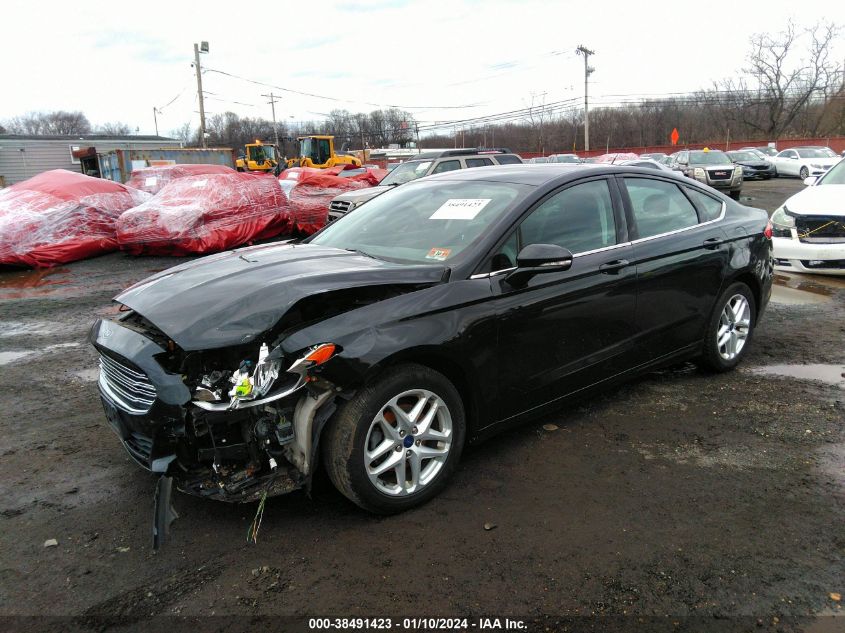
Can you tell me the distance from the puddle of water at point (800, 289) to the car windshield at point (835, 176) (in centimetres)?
177

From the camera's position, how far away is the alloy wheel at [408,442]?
2895 mm

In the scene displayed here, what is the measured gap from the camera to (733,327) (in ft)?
16.0

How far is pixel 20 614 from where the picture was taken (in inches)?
94.5

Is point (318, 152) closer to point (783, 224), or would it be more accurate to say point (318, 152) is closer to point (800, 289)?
point (783, 224)

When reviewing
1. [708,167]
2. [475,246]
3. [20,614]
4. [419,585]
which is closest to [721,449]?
[475,246]

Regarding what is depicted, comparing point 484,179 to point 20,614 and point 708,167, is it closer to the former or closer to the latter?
point 20,614

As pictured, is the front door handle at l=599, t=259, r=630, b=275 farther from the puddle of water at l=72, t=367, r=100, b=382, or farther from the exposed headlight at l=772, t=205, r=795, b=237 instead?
the exposed headlight at l=772, t=205, r=795, b=237

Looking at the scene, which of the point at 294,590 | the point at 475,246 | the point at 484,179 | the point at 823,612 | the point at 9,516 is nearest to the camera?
the point at 823,612

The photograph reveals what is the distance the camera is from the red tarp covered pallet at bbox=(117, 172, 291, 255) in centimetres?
1181

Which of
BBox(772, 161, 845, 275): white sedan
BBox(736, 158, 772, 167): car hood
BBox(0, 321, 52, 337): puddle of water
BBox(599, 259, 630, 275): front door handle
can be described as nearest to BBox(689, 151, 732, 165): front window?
BBox(736, 158, 772, 167): car hood

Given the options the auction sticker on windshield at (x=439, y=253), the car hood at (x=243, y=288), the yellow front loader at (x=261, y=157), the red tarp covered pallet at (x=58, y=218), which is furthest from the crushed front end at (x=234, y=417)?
the yellow front loader at (x=261, y=157)

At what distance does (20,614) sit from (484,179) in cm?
329

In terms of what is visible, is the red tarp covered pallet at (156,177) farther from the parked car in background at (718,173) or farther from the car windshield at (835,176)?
the parked car in background at (718,173)

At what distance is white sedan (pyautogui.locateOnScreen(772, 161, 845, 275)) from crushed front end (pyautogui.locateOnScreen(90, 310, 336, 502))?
7851 mm
